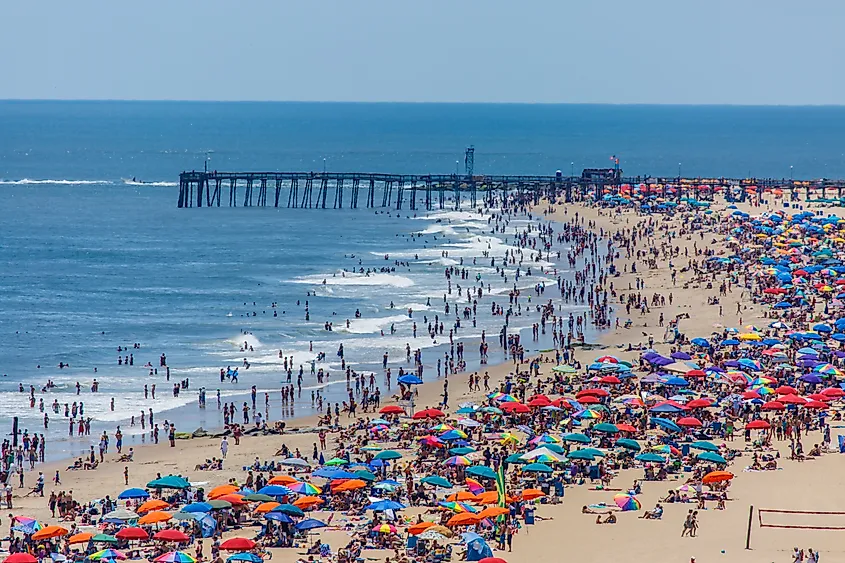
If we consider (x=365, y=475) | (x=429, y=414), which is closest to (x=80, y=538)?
(x=365, y=475)

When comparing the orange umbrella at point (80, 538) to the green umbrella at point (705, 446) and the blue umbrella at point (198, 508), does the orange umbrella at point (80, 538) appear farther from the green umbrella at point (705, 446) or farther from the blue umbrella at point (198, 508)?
the green umbrella at point (705, 446)

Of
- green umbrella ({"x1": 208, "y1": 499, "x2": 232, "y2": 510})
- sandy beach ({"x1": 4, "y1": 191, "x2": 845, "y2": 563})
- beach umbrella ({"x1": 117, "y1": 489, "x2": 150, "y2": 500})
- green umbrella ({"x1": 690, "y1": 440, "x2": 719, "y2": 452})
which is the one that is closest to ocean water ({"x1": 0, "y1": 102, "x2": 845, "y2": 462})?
sandy beach ({"x1": 4, "y1": 191, "x2": 845, "y2": 563})

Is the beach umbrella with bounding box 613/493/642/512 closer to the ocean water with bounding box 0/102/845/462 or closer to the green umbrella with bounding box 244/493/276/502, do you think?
the green umbrella with bounding box 244/493/276/502

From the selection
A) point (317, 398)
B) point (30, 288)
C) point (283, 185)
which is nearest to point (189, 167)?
point (283, 185)

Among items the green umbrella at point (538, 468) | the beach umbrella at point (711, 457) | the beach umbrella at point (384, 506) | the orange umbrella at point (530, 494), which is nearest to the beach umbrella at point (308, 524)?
the beach umbrella at point (384, 506)

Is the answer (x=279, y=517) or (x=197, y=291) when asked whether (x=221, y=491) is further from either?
(x=197, y=291)

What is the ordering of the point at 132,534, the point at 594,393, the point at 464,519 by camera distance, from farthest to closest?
the point at 594,393 < the point at 464,519 < the point at 132,534
